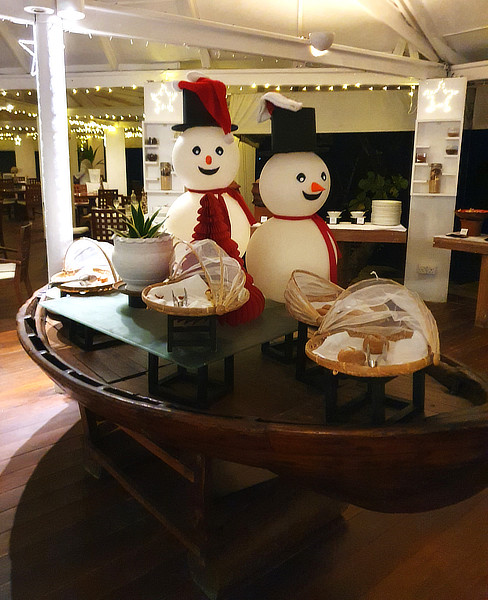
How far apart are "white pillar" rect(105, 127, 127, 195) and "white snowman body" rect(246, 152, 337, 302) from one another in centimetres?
1151

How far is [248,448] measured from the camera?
1377 millimetres

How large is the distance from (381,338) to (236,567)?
905mm

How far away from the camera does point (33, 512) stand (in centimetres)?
210

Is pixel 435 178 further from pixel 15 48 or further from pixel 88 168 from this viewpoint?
Result: pixel 88 168

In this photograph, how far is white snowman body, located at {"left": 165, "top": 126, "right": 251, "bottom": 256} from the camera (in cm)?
234

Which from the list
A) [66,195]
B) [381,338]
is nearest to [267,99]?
[381,338]

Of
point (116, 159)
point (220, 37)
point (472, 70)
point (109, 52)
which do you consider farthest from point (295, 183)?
point (116, 159)

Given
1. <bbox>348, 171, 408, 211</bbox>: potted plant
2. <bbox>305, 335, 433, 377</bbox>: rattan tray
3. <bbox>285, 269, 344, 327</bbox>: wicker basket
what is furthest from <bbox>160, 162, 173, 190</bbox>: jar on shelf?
<bbox>305, 335, 433, 377</bbox>: rattan tray

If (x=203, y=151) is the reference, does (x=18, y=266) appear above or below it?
below

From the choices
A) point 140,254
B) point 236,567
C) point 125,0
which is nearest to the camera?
point 236,567

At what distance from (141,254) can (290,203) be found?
26.2 inches

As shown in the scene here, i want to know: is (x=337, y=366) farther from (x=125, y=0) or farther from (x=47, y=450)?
(x=125, y=0)

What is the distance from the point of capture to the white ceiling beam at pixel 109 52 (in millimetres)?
5727

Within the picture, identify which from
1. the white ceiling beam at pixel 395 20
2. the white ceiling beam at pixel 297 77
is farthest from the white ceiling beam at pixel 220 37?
the white ceiling beam at pixel 297 77
